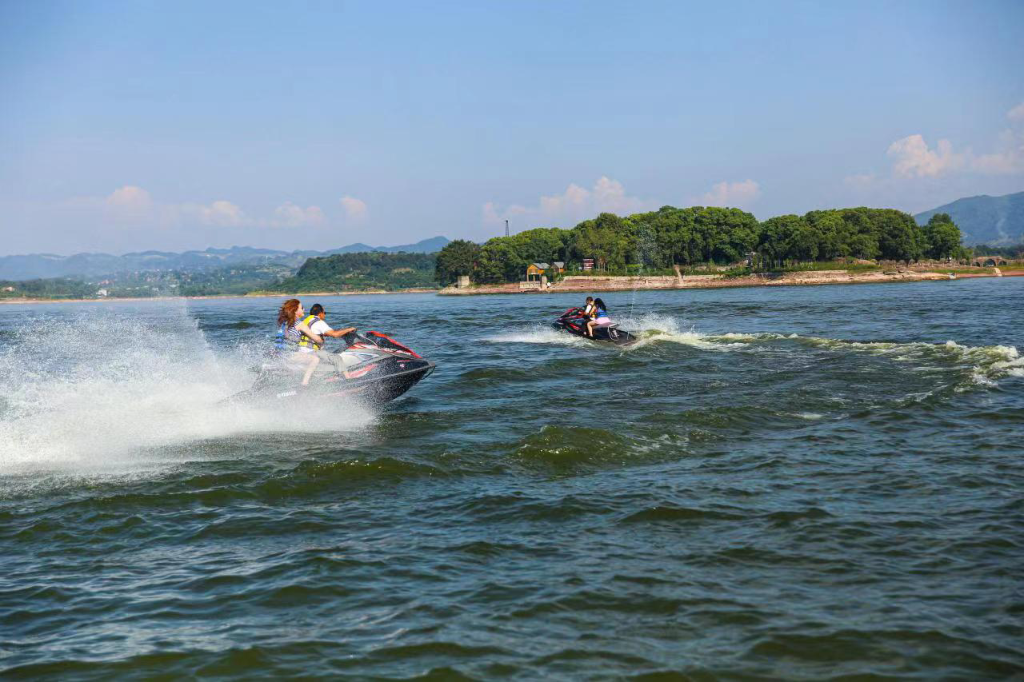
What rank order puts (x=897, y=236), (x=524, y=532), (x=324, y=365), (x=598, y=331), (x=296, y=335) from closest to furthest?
(x=524, y=532)
(x=324, y=365)
(x=296, y=335)
(x=598, y=331)
(x=897, y=236)

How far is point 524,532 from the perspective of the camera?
26.5ft

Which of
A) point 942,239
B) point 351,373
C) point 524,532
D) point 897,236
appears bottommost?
point 524,532

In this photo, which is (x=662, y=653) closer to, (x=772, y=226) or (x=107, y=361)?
(x=107, y=361)

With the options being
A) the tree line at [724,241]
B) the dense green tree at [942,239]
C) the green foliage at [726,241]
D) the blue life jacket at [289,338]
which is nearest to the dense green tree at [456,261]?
the tree line at [724,241]

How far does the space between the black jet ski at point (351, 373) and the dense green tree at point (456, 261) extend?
5961 inches

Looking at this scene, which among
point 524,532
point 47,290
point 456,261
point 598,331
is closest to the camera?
point 524,532

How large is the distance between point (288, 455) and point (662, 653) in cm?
825

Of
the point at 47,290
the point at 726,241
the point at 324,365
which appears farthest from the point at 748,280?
the point at 47,290

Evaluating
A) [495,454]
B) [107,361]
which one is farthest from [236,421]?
[107,361]

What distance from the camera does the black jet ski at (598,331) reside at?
2878cm

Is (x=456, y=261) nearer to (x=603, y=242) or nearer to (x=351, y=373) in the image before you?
(x=603, y=242)

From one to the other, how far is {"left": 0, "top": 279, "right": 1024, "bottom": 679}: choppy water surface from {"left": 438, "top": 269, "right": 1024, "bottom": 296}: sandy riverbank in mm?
108801

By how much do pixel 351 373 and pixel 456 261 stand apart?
154 meters

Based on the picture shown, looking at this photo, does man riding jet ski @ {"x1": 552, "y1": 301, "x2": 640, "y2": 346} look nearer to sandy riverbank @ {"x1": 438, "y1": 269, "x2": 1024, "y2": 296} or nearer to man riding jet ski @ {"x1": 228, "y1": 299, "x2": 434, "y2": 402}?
man riding jet ski @ {"x1": 228, "y1": 299, "x2": 434, "y2": 402}
